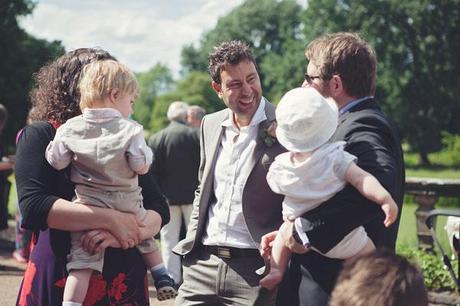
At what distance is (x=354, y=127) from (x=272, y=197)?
Answer: 0.98 meters

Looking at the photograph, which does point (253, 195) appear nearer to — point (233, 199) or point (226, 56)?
point (233, 199)

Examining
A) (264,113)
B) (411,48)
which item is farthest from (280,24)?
(264,113)

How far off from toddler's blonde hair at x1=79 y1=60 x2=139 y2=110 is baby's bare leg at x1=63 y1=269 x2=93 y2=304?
71 cm

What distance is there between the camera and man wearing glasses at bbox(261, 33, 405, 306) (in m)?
3.00

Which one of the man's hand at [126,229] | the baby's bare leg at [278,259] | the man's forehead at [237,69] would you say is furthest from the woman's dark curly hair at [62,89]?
the baby's bare leg at [278,259]

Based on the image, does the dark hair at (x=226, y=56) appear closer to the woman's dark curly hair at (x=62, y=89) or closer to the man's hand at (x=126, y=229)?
the woman's dark curly hair at (x=62, y=89)

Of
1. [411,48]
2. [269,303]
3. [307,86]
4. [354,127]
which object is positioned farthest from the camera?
[411,48]

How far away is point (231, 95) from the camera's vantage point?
414cm

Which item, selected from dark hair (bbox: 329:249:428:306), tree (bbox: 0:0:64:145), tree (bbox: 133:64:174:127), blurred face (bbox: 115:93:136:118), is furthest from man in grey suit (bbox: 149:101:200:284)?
tree (bbox: 133:64:174:127)

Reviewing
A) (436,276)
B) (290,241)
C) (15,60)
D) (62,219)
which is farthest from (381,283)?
(15,60)

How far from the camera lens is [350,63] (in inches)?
129

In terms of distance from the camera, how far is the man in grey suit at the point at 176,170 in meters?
9.12

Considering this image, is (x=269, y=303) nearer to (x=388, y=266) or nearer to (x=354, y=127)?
(x=354, y=127)

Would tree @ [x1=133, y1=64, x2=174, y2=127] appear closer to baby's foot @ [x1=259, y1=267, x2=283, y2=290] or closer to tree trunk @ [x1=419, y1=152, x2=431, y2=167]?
tree trunk @ [x1=419, y1=152, x2=431, y2=167]
